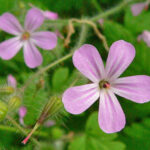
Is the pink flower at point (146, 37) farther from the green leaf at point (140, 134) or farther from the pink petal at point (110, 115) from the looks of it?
the pink petal at point (110, 115)

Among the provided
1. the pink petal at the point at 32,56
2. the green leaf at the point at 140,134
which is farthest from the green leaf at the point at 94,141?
the pink petal at the point at 32,56

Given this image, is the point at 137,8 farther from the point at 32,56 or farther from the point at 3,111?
the point at 3,111

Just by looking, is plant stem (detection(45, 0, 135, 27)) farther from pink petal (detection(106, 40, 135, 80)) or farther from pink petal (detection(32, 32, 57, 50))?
pink petal (detection(106, 40, 135, 80))

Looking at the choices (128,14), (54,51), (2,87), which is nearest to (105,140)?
(54,51)

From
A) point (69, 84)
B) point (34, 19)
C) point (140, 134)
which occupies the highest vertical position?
point (34, 19)

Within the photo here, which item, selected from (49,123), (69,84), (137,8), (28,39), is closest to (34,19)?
(28,39)

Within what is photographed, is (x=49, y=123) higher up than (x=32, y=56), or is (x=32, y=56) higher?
(x=32, y=56)
